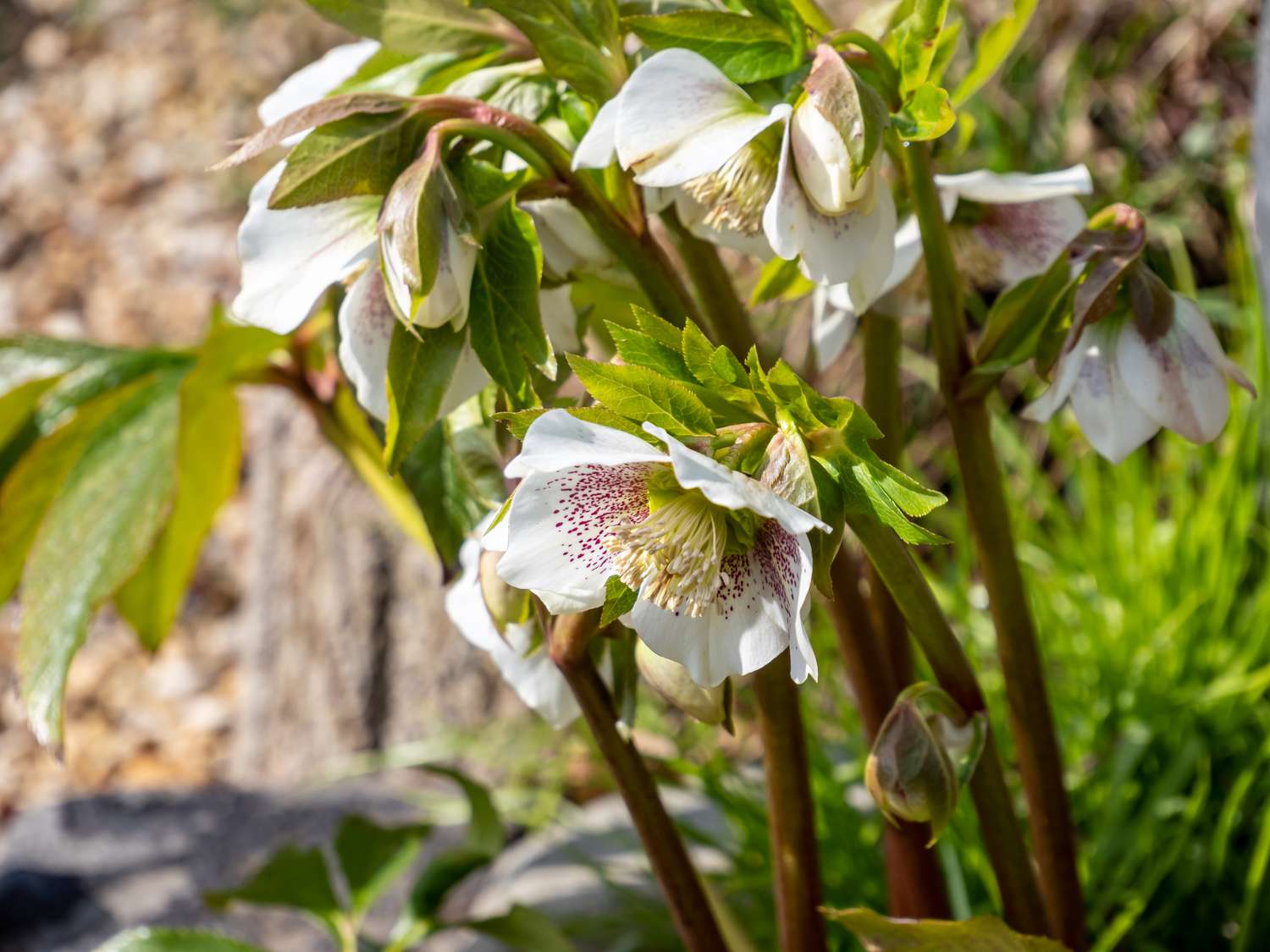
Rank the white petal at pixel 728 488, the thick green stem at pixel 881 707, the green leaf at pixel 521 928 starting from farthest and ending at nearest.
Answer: the green leaf at pixel 521 928, the thick green stem at pixel 881 707, the white petal at pixel 728 488

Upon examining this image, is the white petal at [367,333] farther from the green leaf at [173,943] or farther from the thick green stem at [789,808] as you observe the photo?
the green leaf at [173,943]

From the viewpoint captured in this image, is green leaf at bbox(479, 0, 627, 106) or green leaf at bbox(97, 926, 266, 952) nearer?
green leaf at bbox(479, 0, 627, 106)

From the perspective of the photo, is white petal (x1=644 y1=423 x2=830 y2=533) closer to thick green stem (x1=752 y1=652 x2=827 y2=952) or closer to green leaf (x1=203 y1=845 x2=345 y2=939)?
thick green stem (x1=752 y1=652 x2=827 y2=952)

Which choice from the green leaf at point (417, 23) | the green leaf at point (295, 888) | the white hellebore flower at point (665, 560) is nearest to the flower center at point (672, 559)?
the white hellebore flower at point (665, 560)

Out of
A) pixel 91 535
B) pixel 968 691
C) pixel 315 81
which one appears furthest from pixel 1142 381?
pixel 91 535

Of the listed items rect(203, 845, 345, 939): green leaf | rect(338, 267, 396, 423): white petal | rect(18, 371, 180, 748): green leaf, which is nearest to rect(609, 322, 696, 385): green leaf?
rect(338, 267, 396, 423): white petal

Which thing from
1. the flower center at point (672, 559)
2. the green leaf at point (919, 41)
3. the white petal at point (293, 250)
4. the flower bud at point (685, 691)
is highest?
the green leaf at point (919, 41)

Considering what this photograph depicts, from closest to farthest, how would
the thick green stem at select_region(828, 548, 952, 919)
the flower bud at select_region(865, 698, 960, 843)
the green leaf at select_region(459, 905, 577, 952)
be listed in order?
1. the flower bud at select_region(865, 698, 960, 843)
2. the thick green stem at select_region(828, 548, 952, 919)
3. the green leaf at select_region(459, 905, 577, 952)
